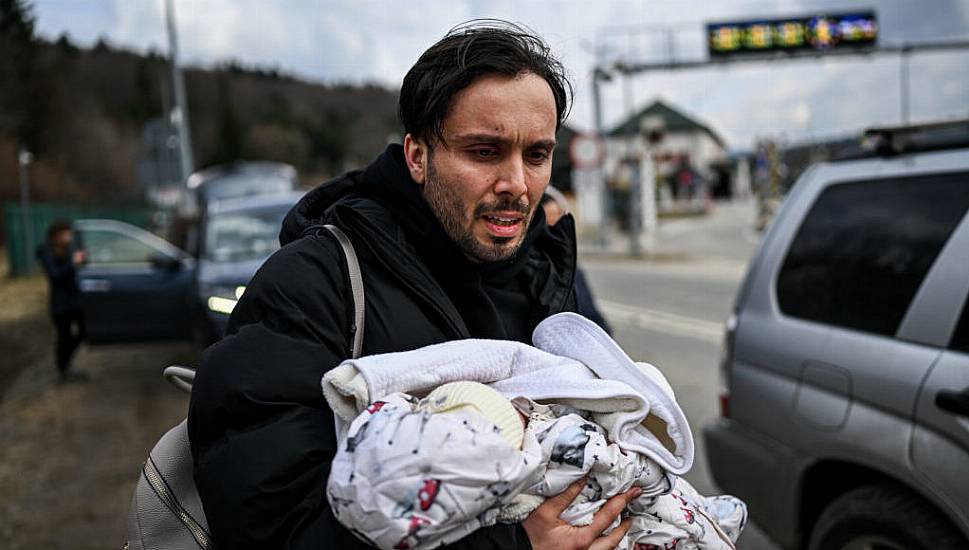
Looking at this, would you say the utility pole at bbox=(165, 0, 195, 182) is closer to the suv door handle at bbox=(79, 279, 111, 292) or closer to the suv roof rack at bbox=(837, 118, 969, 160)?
the suv door handle at bbox=(79, 279, 111, 292)

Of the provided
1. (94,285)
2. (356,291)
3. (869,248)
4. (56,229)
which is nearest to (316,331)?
(356,291)

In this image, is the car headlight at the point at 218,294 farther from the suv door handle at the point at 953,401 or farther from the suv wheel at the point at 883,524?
the suv door handle at the point at 953,401

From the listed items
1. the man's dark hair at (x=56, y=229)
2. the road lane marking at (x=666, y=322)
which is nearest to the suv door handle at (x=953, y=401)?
the road lane marking at (x=666, y=322)

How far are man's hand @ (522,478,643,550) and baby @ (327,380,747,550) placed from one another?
2 centimetres

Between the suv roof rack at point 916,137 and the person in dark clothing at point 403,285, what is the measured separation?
1.89 m

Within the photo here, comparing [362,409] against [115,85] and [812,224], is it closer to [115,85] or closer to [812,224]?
[812,224]

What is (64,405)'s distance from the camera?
8.24m

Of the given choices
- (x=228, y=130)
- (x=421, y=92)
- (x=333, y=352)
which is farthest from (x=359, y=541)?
(x=228, y=130)

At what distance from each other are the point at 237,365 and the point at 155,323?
8180 mm

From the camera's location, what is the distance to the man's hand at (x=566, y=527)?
1.37 m

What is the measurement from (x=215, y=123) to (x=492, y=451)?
95.1m

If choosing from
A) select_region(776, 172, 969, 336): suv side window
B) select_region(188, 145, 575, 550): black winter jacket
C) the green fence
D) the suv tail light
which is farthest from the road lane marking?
the green fence

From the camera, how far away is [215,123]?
89.6 metres

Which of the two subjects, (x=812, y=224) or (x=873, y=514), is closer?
(x=873, y=514)
